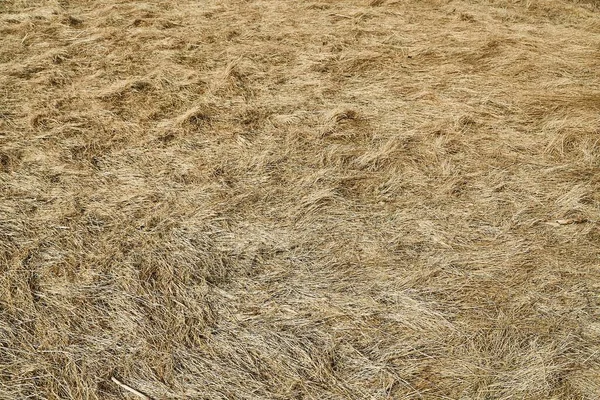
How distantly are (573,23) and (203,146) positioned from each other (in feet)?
11.5

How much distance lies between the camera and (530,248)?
2738 millimetres

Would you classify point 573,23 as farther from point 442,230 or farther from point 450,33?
point 442,230

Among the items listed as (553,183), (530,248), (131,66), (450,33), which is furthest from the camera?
(450,33)

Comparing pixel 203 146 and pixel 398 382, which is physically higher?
pixel 203 146

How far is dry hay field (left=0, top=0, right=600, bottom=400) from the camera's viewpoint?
7.35ft

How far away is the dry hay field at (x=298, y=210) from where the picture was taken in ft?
7.35

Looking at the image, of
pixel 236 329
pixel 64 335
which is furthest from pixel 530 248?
pixel 64 335

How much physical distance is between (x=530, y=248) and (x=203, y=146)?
188 cm

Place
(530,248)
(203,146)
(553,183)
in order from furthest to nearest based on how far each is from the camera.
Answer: (203,146), (553,183), (530,248)

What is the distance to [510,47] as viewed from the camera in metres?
4.46

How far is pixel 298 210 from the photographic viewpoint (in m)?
2.96

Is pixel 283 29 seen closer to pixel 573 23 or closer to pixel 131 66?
pixel 131 66

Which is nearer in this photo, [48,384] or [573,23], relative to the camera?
[48,384]

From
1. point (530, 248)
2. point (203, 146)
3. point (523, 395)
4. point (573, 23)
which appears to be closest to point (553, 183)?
point (530, 248)
